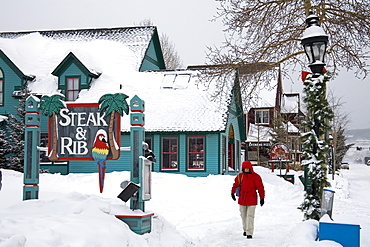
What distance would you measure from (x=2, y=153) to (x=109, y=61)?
922 cm

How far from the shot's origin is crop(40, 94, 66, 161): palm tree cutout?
1003 centimetres

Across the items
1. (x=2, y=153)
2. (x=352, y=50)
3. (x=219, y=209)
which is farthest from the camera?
(x=2, y=153)

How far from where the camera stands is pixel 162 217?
10359mm

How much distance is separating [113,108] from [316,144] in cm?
411

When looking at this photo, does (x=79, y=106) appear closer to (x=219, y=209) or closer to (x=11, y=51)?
(x=219, y=209)

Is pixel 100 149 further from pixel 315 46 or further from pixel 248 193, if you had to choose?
pixel 315 46

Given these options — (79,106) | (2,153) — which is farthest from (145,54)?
(79,106)

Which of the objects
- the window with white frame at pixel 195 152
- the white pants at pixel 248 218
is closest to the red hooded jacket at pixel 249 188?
the white pants at pixel 248 218

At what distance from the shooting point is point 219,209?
1680 cm

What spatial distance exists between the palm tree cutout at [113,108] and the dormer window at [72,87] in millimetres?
18286

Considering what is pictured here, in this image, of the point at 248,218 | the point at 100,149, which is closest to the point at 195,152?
the point at 248,218

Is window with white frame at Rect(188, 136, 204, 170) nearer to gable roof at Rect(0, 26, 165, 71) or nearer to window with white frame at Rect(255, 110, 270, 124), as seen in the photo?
gable roof at Rect(0, 26, 165, 71)

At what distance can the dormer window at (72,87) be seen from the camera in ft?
90.1

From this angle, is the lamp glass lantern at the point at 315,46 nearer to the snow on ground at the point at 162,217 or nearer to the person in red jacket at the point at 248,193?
the person in red jacket at the point at 248,193
